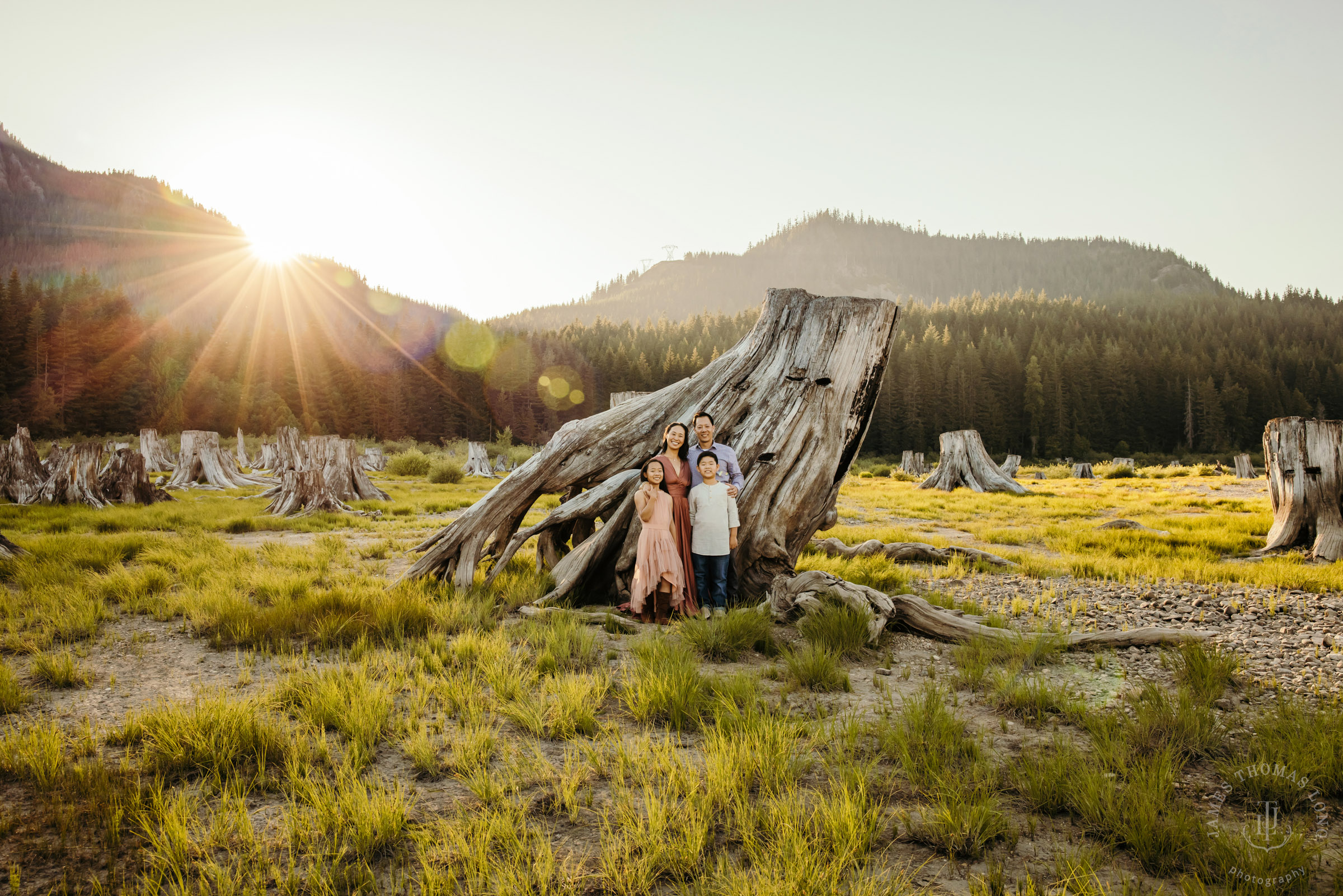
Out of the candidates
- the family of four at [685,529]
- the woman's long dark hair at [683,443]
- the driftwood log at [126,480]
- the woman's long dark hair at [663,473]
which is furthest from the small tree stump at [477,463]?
the family of four at [685,529]

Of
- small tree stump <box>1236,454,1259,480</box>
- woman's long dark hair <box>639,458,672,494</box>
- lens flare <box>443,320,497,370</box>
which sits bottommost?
small tree stump <box>1236,454,1259,480</box>

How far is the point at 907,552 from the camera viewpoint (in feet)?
25.7

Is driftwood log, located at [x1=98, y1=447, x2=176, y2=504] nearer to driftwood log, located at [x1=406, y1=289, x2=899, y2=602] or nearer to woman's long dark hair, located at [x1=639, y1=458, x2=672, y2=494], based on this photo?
driftwood log, located at [x1=406, y1=289, x2=899, y2=602]

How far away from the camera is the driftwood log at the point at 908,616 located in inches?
162

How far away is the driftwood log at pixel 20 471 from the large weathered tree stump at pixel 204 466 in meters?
4.52

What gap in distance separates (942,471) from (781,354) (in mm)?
15577

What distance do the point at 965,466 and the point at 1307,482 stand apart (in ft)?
39.8

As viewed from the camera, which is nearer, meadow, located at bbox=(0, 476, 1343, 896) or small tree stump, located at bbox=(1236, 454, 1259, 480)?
meadow, located at bbox=(0, 476, 1343, 896)

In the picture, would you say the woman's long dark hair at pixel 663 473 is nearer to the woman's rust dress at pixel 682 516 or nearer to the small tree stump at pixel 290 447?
the woman's rust dress at pixel 682 516

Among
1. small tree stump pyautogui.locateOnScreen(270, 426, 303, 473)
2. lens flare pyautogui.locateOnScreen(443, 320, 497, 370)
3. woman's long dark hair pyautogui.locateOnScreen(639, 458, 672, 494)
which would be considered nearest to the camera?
woman's long dark hair pyautogui.locateOnScreen(639, 458, 672, 494)

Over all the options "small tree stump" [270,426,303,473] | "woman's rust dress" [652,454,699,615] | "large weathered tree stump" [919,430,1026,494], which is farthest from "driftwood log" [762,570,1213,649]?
"small tree stump" [270,426,303,473]

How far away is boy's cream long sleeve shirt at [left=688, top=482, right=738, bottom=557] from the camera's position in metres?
5.40

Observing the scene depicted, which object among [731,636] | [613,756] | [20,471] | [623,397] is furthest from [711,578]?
[20,471]

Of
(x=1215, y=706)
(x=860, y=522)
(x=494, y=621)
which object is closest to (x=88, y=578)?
(x=494, y=621)
